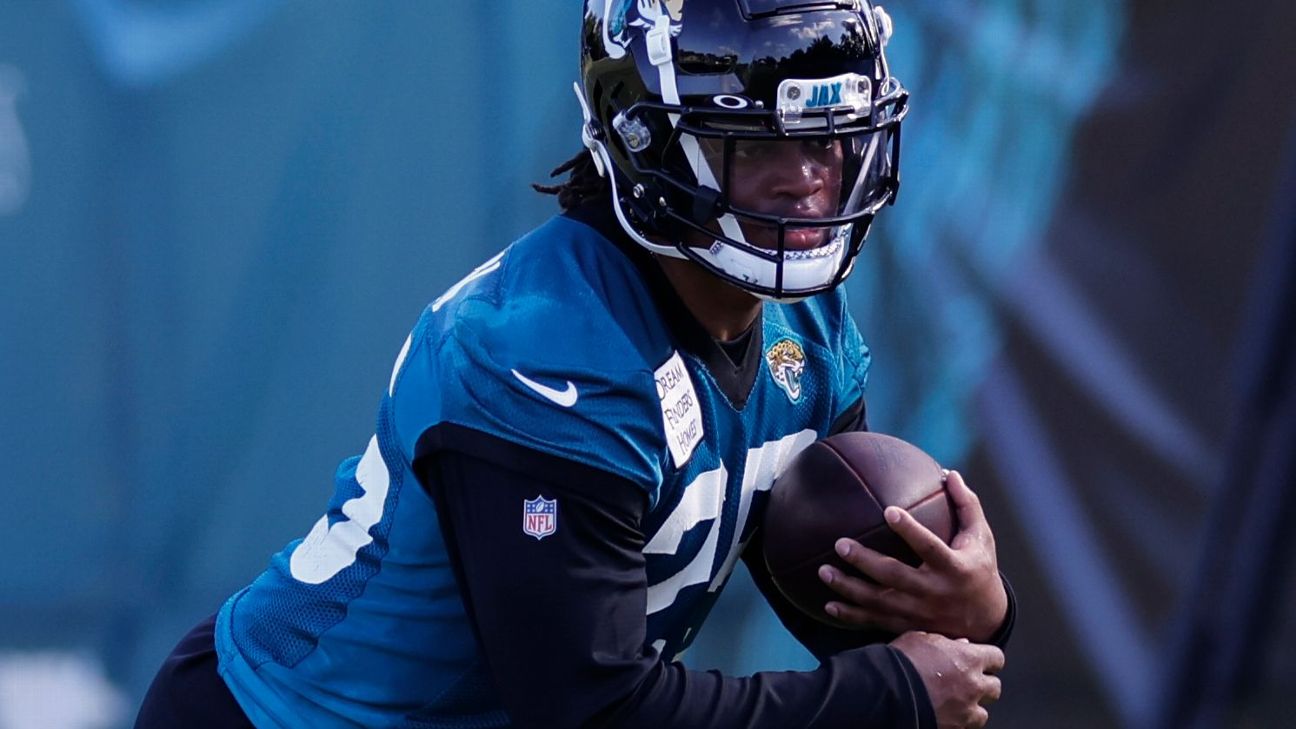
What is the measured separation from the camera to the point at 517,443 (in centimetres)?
185

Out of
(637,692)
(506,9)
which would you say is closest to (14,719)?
(506,9)

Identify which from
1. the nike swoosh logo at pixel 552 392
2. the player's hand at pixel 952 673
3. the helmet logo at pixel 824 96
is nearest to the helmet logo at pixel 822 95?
the helmet logo at pixel 824 96

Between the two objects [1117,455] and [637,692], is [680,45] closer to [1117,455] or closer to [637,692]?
[637,692]

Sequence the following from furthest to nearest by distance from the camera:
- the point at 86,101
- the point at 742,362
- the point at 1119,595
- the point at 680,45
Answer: the point at 1119,595 → the point at 86,101 → the point at 742,362 → the point at 680,45

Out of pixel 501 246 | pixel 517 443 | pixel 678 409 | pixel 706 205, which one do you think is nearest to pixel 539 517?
pixel 517 443

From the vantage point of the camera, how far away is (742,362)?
2186mm

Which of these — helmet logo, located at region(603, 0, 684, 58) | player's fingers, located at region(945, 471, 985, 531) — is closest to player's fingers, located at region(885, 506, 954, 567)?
player's fingers, located at region(945, 471, 985, 531)

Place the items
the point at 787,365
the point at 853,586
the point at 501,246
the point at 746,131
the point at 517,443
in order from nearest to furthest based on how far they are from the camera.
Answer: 1. the point at 517,443
2. the point at 746,131
3. the point at 853,586
4. the point at 787,365
5. the point at 501,246

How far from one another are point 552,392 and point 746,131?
1.35 feet

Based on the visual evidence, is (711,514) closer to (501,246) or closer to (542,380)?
(542,380)

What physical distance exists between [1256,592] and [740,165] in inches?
95.1

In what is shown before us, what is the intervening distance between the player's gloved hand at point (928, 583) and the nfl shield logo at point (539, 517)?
0.42m

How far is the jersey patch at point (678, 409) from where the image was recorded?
1.98 meters

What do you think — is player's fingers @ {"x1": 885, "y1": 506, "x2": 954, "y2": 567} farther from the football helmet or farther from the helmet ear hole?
the helmet ear hole
